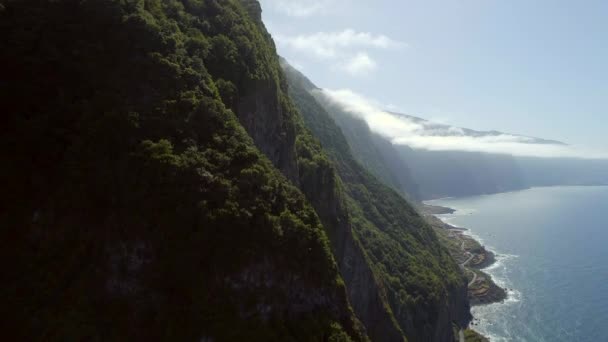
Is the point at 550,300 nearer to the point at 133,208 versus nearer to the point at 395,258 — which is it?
the point at 395,258

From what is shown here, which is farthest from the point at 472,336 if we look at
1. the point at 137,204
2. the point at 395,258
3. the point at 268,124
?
the point at 137,204

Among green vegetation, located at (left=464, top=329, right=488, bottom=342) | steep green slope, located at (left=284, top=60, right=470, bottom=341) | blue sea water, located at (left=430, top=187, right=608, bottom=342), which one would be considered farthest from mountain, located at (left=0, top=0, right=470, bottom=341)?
blue sea water, located at (left=430, top=187, right=608, bottom=342)

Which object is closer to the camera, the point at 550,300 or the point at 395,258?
the point at 395,258

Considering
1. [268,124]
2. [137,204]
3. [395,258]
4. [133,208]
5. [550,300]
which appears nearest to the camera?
[133,208]

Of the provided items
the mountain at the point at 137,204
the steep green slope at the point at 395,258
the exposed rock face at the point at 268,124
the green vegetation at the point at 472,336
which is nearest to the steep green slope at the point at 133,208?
the mountain at the point at 137,204

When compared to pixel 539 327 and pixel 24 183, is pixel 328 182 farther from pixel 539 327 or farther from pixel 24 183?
pixel 539 327

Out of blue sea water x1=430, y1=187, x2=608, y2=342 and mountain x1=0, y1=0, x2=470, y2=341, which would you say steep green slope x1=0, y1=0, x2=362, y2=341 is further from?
blue sea water x1=430, y1=187, x2=608, y2=342
